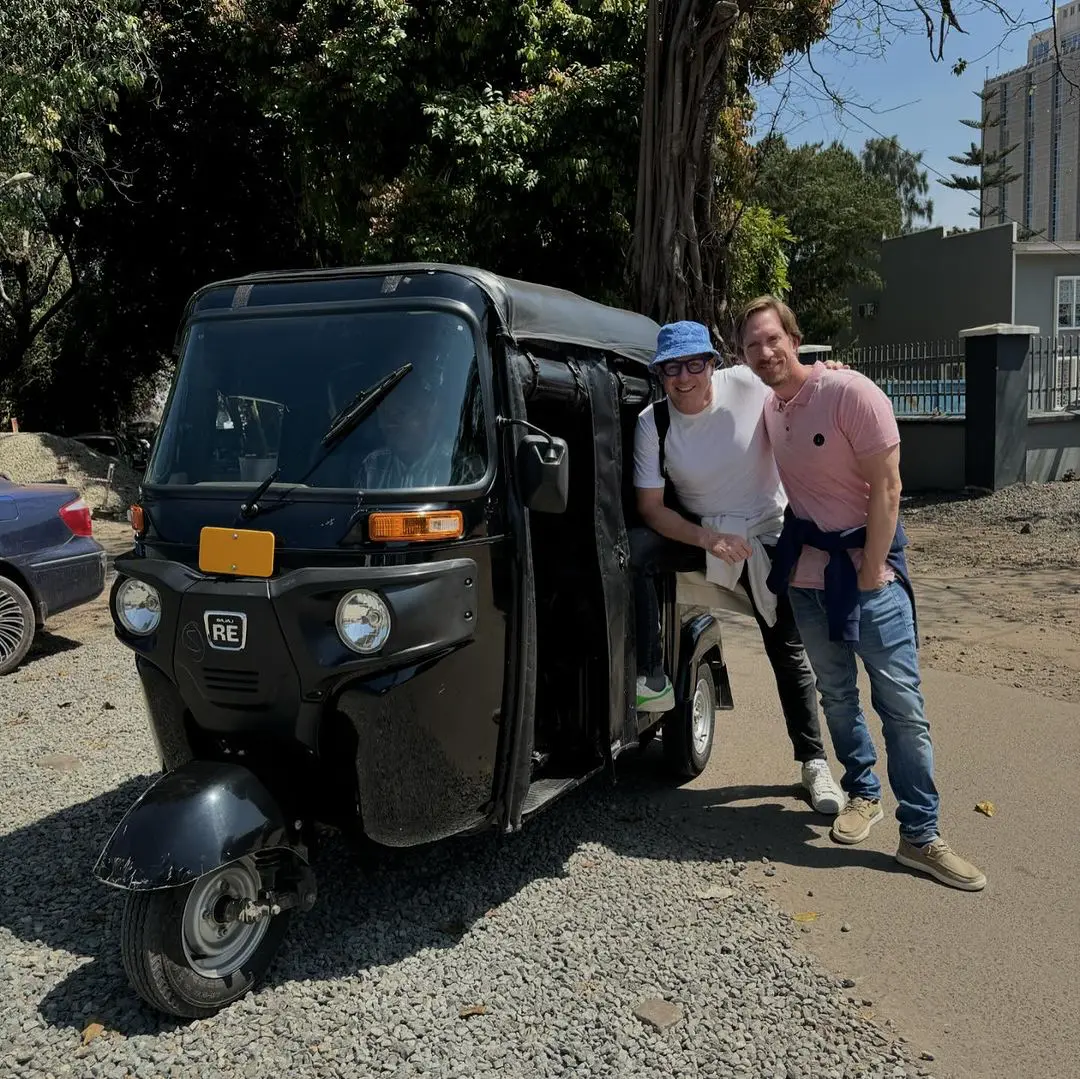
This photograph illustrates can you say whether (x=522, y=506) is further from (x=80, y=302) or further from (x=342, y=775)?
(x=80, y=302)

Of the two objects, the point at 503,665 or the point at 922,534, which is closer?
the point at 503,665

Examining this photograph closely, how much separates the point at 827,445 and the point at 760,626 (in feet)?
3.43

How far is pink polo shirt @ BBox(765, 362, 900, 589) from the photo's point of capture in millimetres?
3910

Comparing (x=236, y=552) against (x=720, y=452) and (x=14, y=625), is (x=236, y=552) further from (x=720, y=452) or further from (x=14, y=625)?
(x=14, y=625)

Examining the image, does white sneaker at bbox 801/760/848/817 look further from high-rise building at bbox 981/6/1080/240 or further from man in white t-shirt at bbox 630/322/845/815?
high-rise building at bbox 981/6/1080/240

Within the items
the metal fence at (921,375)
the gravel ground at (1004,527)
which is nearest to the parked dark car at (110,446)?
the metal fence at (921,375)

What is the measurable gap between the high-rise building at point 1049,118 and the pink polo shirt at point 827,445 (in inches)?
280

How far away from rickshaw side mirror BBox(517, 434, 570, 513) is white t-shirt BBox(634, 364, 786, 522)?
3.02 ft

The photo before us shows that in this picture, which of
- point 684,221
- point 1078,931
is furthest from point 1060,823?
point 684,221

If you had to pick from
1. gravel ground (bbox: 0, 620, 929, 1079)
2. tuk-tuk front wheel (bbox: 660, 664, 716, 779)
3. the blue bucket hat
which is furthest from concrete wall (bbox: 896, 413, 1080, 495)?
gravel ground (bbox: 0, 620, 929, 1079)

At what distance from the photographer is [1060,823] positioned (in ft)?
14.6

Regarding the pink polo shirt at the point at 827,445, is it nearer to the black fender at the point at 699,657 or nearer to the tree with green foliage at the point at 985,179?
the black fender at the point at 699,657

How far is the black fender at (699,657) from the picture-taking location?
4977 millimetres

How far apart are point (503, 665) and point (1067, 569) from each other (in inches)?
318
